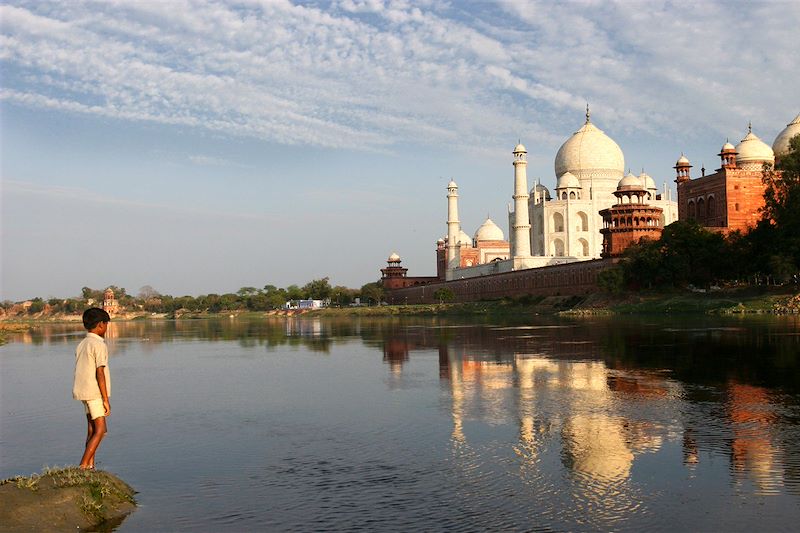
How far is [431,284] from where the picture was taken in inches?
3873

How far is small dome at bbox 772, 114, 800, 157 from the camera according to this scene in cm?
6256

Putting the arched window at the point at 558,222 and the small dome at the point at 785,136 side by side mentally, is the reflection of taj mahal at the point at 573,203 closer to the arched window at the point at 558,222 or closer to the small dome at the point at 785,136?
the arched window at the point at 558,222

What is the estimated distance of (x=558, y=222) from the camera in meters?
76.1

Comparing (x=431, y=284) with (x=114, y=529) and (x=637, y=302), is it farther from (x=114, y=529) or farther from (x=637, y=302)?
(x=114, y=529)

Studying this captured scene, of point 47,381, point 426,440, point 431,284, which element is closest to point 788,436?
point 426,440

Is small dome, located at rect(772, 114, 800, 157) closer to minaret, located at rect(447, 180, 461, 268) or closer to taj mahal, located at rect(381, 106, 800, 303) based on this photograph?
taj mahal, located at rect(381, 106, 800, 303)

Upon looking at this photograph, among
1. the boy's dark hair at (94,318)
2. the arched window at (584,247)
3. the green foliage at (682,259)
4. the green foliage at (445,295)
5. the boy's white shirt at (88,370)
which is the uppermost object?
the arched window at (584,247)

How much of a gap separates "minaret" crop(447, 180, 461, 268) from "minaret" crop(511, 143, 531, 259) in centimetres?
1936

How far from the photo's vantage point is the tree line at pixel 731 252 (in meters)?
43.2

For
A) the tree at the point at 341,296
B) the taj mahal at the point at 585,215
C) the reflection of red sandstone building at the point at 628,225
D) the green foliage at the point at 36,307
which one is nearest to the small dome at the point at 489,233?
the taj mahal at the point at 585,215

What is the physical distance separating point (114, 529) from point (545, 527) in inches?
129

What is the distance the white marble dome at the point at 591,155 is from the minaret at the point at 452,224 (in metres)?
18.6

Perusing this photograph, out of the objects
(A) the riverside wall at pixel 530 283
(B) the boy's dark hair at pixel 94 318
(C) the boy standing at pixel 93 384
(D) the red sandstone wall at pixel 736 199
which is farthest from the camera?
(A) the riverside wall at pixel 530 283

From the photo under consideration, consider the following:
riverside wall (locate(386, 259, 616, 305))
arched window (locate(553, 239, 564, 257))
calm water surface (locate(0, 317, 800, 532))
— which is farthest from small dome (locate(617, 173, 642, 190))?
calm water surface (locate(0, 317, 800, 532))
